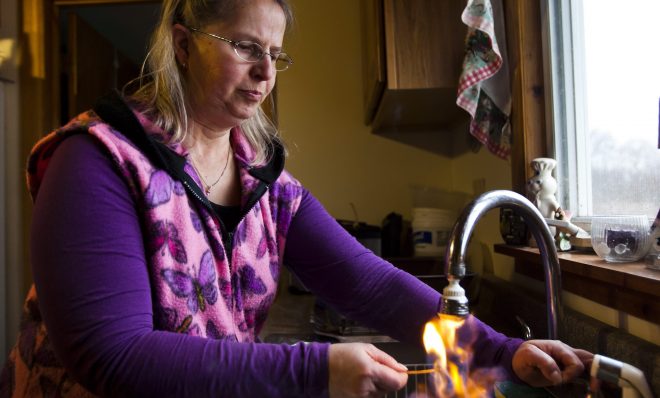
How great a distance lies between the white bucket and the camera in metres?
2.00

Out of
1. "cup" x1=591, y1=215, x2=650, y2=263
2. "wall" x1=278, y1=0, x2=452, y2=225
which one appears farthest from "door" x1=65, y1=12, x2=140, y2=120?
"cup" x1=591, y1=215, x2=650, y2=263

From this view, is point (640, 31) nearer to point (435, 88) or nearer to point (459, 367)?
point (435, 88)

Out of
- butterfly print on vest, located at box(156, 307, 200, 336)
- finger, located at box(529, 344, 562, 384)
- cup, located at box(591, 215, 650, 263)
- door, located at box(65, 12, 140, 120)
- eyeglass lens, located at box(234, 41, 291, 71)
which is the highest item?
door, located at box(65, 12, 140, 120)

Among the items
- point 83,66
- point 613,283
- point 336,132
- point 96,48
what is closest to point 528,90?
point 613,283

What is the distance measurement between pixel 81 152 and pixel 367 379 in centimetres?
49

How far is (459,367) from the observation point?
646 mm

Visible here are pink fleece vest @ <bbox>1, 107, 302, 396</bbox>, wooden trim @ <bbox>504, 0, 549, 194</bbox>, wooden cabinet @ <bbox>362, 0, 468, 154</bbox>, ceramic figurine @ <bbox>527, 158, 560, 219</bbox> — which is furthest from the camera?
wooden cabinet @ <bbox>362, 0, 468, 154</bbox>

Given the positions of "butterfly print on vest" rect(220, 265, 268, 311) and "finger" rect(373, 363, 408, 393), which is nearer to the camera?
"finger" rect(373, 363, 408, 393)

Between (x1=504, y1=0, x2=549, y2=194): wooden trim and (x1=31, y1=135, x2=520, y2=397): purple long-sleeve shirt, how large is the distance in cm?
59

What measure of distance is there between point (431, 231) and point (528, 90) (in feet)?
2.83

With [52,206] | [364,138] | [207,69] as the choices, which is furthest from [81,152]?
[364,138]

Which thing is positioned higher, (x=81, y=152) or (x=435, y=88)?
(x=435, y=88)

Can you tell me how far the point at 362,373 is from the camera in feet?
2.01

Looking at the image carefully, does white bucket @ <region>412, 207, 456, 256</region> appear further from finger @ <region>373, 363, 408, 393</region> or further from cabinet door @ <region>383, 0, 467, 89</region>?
finger @ <region>373, 363, 408, 393</region>
